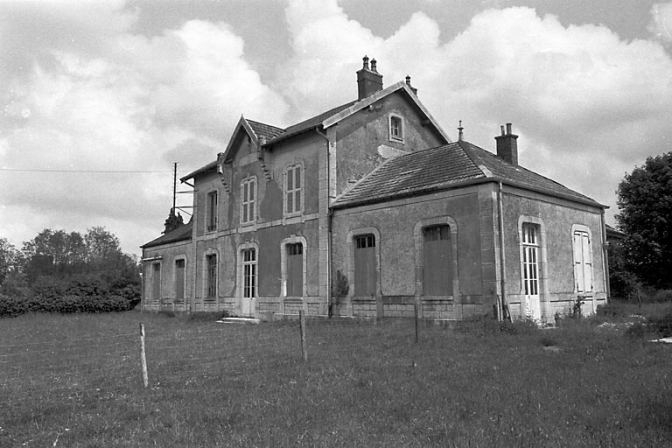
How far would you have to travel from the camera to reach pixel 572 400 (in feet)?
22.4

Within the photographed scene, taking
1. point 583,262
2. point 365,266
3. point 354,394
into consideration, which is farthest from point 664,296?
point 354,394

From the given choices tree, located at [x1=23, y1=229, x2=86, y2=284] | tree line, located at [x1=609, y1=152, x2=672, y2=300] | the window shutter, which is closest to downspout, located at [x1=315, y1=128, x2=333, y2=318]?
the window shutter

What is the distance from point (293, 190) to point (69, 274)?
2246 inches

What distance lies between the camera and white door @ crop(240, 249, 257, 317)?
22.0 m

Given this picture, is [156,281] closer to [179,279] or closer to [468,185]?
[179,279]

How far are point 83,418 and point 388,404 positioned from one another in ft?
11.9

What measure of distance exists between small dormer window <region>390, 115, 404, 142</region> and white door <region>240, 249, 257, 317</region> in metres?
7.08

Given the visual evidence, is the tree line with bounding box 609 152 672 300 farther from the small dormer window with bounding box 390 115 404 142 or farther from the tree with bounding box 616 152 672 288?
the small dormer window with bounding box 390 115 404 142

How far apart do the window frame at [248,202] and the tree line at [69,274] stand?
14.5m

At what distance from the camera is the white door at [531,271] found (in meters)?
15.3

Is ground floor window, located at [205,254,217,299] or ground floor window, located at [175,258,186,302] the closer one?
ground floor window, located at [205,254,217,299]

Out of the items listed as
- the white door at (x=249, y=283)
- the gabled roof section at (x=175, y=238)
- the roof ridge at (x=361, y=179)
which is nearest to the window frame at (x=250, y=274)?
the white door at (x=249, y=283)

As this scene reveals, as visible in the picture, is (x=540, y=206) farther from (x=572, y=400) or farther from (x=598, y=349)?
(x=572, y=400)

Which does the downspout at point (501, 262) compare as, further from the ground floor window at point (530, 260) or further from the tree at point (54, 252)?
the tree at point (54, 252)
